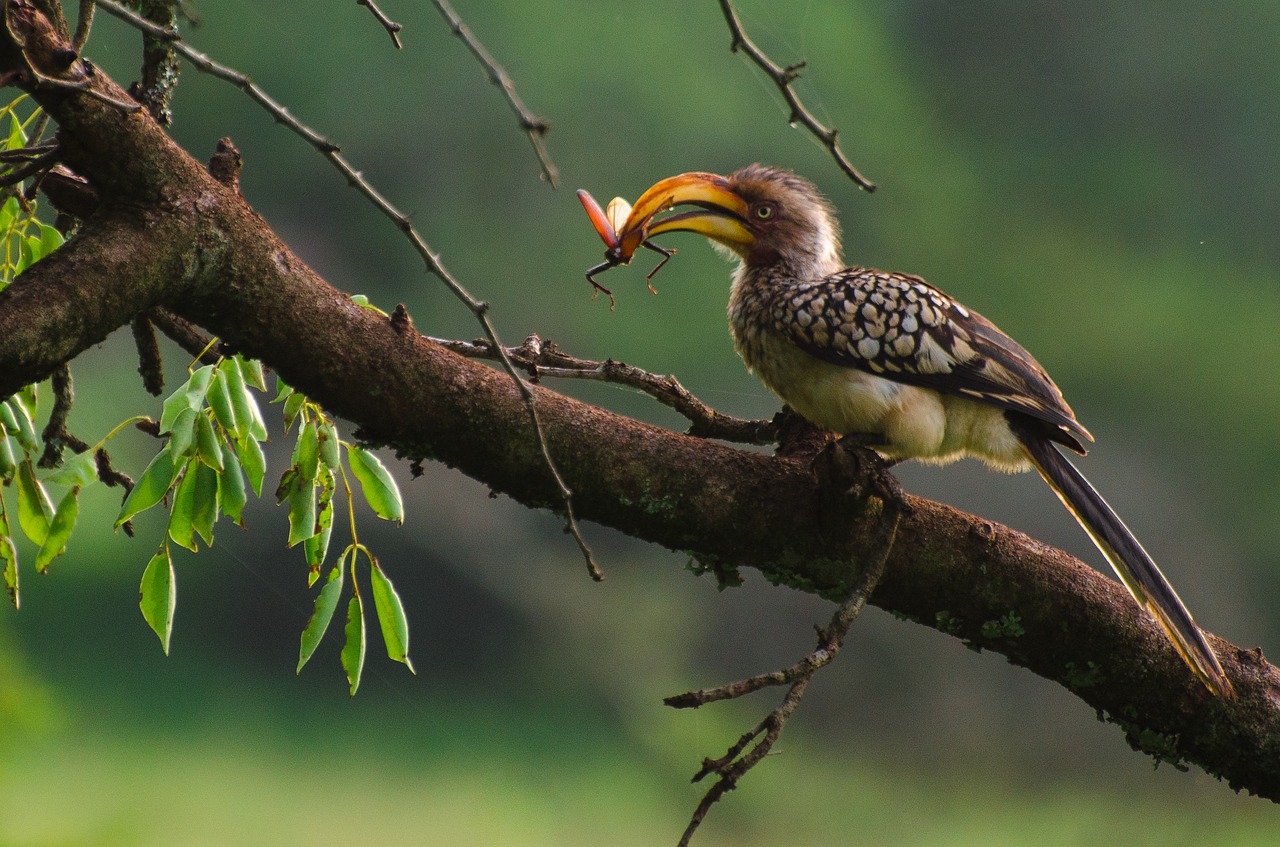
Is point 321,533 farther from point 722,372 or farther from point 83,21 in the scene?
point 722,372

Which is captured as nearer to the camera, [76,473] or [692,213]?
[76,473]

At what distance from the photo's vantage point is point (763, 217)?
1.62 m

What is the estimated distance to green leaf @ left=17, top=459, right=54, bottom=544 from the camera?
1.19 metres

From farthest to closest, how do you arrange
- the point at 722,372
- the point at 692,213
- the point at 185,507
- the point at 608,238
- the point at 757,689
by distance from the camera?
the point at 722,372 → the point at 692,213 → the point at 608,238 → the point at 185,507 → the point at 757,689

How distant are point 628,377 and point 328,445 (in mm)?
363

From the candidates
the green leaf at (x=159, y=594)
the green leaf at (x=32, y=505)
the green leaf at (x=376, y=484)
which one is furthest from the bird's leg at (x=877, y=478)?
the green leaf at (x=32, y=505)

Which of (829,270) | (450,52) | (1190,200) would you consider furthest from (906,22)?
(829,270)

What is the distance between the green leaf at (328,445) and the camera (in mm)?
1138

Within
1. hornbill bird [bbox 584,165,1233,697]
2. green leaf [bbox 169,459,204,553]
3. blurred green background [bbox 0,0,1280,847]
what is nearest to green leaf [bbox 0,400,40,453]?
green leaf [bbox 169,459,204,553]

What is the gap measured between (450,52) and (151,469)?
2.19 metres

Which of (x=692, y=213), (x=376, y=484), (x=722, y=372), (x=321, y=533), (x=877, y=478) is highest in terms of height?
(x=692, y=213)

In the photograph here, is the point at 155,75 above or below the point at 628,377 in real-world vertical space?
above

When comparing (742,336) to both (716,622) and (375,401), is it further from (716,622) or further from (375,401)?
(716,622)

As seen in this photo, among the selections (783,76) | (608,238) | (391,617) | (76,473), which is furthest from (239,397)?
(783,76)
